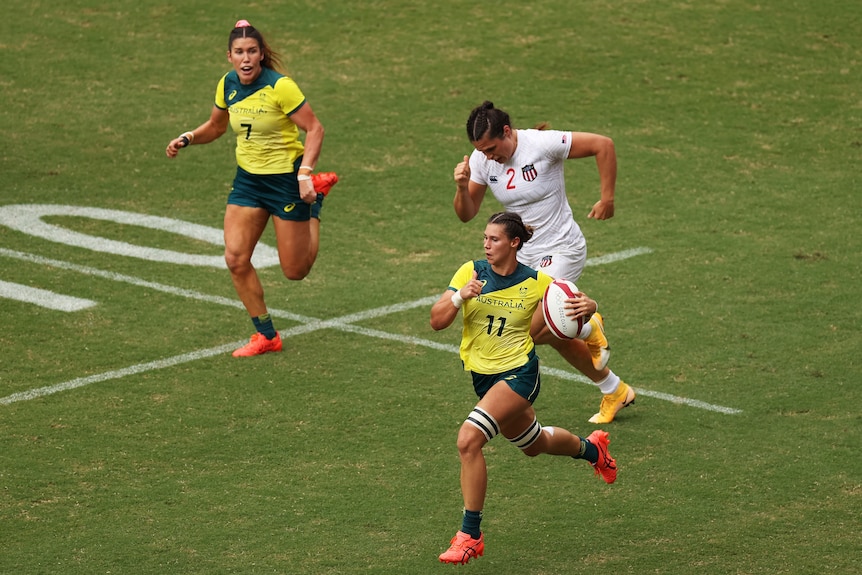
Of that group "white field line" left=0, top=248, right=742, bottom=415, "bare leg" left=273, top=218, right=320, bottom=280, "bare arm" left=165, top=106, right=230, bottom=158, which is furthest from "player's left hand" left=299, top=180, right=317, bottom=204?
"white field line" left=0, top=248, right=742, bottom=415

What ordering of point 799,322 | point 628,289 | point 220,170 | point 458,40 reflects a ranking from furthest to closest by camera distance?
1. point 458,40
2. point 220,170
3. point 628,289
4. point 799,322

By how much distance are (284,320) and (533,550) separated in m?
4.52

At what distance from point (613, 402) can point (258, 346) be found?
9.76ft

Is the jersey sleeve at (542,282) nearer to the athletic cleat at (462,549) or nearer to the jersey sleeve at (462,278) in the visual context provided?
the jersey sleeve at (462,278)

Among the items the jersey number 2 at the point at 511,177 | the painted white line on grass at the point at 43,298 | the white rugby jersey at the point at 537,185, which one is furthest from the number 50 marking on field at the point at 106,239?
the jersey number 2 at the point at 511,177

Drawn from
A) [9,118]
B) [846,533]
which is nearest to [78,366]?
[846,533]

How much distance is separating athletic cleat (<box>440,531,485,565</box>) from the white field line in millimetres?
2940

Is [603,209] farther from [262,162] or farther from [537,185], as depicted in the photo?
[262,162]

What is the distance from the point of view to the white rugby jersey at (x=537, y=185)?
840 centimetres

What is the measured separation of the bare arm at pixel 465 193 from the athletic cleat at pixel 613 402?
162 cm

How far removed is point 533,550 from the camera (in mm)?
7012

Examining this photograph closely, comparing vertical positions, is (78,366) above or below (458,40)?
below

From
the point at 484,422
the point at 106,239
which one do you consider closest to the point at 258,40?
the point at 106,239

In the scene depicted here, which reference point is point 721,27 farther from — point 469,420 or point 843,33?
point 469,420
